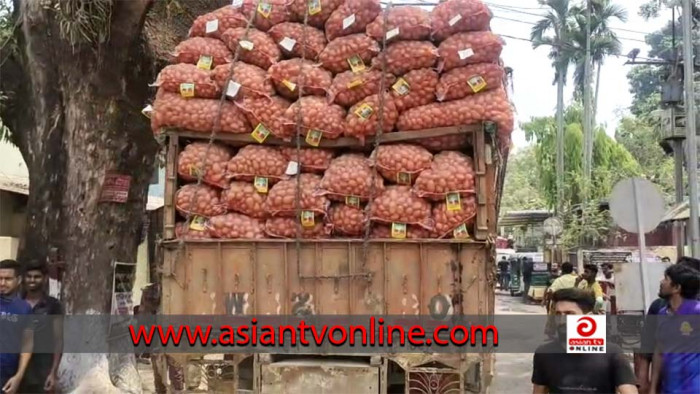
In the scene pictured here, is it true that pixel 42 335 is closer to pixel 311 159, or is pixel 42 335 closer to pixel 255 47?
pixel 311 159

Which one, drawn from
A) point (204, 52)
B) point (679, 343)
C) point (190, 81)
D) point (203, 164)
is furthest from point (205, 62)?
point (679, 343)

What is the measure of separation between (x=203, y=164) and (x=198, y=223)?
1.47 ft

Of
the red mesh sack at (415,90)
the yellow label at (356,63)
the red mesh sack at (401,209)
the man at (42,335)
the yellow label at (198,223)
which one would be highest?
the yellow label at (356,63)

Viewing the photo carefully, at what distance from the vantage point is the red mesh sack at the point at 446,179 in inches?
192

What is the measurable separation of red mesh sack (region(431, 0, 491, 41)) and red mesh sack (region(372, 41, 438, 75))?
17cm

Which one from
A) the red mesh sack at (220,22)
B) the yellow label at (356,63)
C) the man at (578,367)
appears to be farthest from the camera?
the red mesh sack at (220,22)

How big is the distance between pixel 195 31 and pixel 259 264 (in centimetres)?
215

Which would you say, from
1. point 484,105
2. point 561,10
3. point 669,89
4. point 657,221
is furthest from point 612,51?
point 484,105

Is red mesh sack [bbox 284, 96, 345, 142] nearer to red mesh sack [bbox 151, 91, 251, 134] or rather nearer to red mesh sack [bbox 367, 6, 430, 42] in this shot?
red mesh sack [bbox 151, 91, 251, 134]

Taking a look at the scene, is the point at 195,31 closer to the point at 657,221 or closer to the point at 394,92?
the point at 394,92

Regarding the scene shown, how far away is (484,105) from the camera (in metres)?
4.94

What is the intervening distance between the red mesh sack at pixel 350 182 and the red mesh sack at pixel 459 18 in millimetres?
1224

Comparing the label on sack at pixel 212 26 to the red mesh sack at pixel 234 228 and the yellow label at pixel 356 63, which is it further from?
the red mesh sack at pixel 234 228

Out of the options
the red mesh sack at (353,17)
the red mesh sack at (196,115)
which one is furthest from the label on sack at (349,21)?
the red mesh sack at (196,115)
